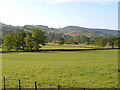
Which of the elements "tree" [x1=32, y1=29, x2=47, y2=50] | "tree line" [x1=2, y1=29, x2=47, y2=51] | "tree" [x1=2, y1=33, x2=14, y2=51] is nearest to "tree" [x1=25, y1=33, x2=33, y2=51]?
"tree line" [x1=2, y1=29, x2=47, y2=51]

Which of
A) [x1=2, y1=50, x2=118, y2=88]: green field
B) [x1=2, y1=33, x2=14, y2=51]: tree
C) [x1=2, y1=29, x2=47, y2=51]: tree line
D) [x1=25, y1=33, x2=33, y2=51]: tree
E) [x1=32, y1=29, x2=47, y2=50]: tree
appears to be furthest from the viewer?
[x1=32, y1=29, x2=47, y2=50]: tree

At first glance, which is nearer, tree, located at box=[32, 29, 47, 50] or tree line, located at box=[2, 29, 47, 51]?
tree line, located at box=[2, 29, 47, 51]

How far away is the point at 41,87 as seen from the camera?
21.8 metres

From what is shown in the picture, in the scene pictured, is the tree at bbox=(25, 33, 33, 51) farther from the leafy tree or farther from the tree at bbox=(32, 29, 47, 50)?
the leafy tree

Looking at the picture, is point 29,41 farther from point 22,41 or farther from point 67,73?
point 67,73

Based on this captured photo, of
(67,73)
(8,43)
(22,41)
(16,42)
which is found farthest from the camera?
(22,41)

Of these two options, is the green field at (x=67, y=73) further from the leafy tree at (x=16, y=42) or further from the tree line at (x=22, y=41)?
the leafy tree at (x=16, y=42)

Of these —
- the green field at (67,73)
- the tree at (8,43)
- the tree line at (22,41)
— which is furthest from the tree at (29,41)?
the green field at (67,73)

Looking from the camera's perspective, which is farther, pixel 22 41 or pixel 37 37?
pixel 37 37

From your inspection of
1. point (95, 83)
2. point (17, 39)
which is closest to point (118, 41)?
point (17, 39)

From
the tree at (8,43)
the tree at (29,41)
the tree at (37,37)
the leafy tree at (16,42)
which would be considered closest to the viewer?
the tree at (8,43)

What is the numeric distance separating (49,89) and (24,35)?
295 ft

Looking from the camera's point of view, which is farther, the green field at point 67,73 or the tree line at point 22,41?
the tree line at point 22,41

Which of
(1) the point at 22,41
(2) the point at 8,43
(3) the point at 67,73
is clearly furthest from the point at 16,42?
(3) the point at 67,73
